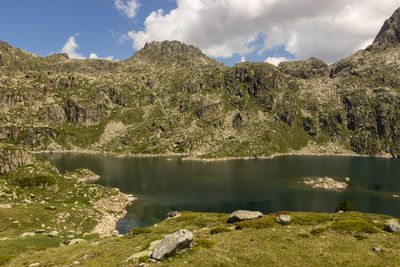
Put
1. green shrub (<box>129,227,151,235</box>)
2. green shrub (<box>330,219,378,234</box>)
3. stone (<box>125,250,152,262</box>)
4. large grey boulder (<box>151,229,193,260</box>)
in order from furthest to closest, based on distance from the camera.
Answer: green shrub (<box>129,227,151,235</box>) < green shrub (<box>330,219,378,234</box>) < stone (<box>125,250,152,262</box>) < large grey boulder (<box>151,229,193,260</box>)

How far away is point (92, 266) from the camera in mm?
23625

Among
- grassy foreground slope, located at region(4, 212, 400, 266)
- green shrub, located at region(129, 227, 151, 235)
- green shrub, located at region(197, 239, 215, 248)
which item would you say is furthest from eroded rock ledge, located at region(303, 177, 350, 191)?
green shrub, located at region(197, 239, 215, 248)

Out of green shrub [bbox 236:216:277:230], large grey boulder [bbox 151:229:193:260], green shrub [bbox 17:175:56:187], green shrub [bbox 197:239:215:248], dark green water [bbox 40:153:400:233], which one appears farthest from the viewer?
dark green water [bbox 40:153:400:233]

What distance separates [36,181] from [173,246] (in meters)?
71.5

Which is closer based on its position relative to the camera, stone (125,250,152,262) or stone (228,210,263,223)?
stone (125,250,152,262)

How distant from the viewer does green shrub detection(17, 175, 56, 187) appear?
73500 mm

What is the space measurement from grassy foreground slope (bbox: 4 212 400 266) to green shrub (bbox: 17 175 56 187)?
50088 mm

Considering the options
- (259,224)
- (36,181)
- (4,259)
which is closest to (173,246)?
(259,224)

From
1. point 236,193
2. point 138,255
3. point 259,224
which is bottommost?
point 236,193

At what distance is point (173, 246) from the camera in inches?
932

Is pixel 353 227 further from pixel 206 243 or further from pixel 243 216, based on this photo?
pixel 206 243

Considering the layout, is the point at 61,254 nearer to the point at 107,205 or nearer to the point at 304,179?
the point at 107,205

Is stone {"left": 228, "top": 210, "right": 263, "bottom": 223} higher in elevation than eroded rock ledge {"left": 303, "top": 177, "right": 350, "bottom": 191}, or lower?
higher

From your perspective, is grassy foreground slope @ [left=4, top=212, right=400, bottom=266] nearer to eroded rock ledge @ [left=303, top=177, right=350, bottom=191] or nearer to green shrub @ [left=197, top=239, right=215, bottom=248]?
green shrub @ [left=197, top=239, right=215, bottom=248]
